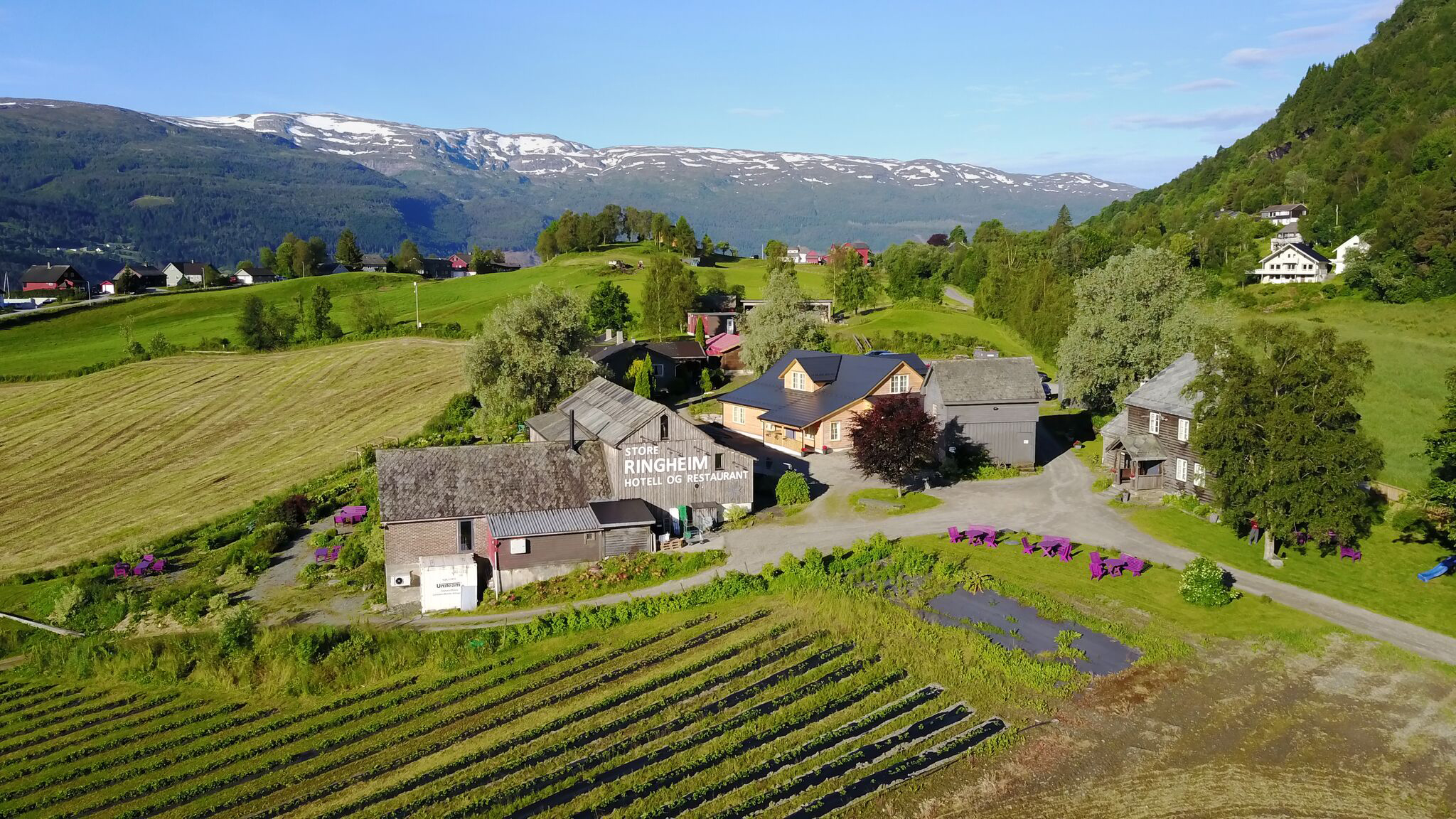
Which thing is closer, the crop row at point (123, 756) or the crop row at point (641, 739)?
the crop row at point (641, 739)

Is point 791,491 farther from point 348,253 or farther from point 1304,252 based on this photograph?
point 348,253

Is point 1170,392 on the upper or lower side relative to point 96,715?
upper

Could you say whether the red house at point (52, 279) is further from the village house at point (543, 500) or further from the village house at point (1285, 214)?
the village house at point (1285, 214)

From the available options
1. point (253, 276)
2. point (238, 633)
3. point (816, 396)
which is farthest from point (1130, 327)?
point (253, 276)

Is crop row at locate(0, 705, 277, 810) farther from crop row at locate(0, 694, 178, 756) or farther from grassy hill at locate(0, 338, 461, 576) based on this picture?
grassy hill at locate(0, 338, 461, 576)

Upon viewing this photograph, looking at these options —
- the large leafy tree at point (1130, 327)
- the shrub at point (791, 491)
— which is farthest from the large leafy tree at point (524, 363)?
the large leafy tree at point (1130, 327)

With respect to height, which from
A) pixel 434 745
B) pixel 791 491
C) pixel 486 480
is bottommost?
pixel 434 745

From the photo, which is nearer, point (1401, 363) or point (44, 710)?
point (44, 710)
